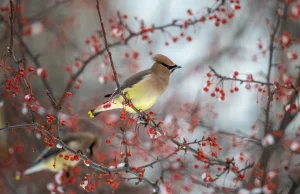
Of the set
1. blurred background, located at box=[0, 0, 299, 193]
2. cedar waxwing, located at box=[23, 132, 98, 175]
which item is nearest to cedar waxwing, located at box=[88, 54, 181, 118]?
cedar waxwing, located at box=[23, 132, 98, 175]

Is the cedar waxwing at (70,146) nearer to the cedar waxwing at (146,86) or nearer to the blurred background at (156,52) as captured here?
the blurred background at (156,52)

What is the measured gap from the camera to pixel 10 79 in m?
2.70

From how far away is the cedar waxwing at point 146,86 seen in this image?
3.46 m

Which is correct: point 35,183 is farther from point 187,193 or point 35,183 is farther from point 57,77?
point 57,77

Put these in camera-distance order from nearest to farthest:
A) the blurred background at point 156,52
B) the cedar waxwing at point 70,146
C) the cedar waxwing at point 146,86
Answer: the cedar waxwing at point 146,86
the cedar waxwing at point 70,146
the blurred background at point 156,52

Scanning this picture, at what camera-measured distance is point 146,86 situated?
3506 millimetres

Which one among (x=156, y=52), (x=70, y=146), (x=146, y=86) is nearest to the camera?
(x=146, y=86)

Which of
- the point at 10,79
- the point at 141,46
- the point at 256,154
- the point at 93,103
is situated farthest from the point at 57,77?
the point at 10,79

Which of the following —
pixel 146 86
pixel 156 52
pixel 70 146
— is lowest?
pixel 146 86

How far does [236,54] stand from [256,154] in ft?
9.76

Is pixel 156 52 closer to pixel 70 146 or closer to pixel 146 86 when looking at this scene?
pixel 70 146

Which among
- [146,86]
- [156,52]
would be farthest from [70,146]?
[156,52]

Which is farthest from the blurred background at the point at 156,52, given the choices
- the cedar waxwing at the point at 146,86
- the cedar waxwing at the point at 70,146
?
the cedar waxwing at the point at 146,86

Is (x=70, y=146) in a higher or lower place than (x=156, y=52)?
lower
